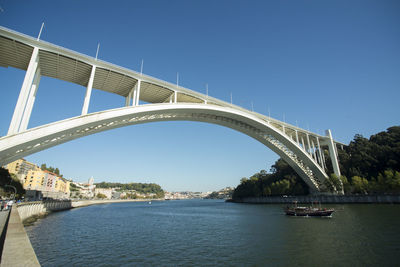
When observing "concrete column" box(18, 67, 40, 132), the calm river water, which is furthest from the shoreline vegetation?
"concrete column" box(18, 67, 40, 132)

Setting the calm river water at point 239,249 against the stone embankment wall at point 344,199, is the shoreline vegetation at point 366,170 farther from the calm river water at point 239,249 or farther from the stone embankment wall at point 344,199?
the calm river water at point 239,249

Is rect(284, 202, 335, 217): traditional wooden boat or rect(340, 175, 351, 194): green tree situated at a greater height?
rect(340, 175, 351, 194): green tree

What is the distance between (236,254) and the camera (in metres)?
9.57

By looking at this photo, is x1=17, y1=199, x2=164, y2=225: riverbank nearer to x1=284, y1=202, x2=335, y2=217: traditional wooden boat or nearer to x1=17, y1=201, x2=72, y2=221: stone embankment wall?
Result: x1=17, y1=201, x2=72, y2=221: stone embankment wall

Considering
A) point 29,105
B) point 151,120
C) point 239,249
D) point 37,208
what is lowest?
point 239,249

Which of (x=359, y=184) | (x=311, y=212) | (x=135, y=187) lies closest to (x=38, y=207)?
(x=311, y=212)

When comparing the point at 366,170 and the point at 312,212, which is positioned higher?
the point at 366,170

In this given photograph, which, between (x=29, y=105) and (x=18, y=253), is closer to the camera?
(x=18, y=253)

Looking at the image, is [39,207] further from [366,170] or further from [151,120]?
[366,170]

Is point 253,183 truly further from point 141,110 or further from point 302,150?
point 141,110

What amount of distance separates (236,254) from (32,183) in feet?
255

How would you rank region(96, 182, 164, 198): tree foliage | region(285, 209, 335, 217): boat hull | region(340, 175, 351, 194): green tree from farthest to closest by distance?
region(96, 182, 164, 198): tree foliage < region(340, 175, 351, 194): green tree < region(285, 209, 335, 217): boat hull

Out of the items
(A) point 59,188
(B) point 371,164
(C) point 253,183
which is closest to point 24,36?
(B) point 371,164

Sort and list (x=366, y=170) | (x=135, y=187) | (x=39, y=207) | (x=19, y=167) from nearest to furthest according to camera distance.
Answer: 1. (x=39, y=207)
2. (x=366, y=170)
3. (x=19, y=167)
4. (x=135, y=187)
